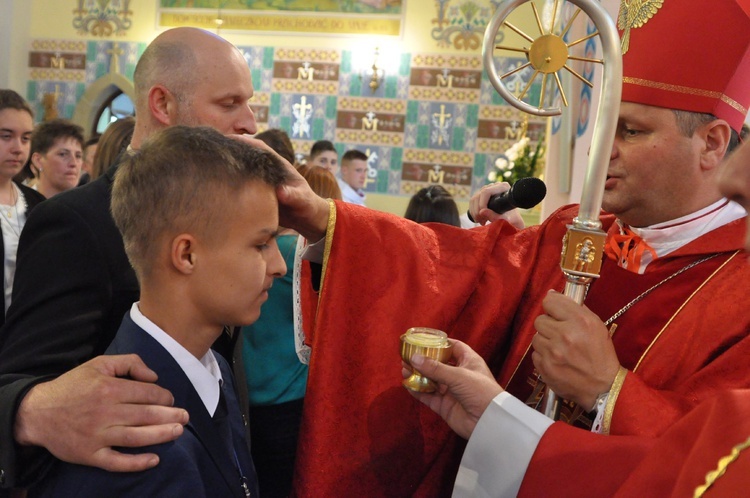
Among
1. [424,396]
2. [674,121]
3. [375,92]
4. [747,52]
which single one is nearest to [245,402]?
[424,396]

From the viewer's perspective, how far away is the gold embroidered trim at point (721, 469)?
856 mm

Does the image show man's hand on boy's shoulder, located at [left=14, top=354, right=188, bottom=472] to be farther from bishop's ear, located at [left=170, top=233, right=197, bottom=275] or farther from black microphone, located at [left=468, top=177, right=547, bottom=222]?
black microphone, located at [left=468, top=177, right=547, bottom=222]

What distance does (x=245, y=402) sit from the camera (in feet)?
6.95

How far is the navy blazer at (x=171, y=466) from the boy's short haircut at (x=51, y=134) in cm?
421

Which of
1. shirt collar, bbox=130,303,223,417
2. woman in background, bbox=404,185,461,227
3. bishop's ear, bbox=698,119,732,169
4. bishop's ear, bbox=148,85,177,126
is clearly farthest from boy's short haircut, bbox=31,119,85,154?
bishop's ear, bbox=698,119,732,169

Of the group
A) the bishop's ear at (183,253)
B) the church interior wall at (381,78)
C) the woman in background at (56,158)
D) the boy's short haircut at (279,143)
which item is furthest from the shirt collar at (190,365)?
the church interior wall at (381,78)

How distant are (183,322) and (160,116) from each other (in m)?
0.71

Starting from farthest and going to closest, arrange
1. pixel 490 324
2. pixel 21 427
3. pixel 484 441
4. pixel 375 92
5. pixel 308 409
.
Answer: pixel 375 92 → pixel 490 324 → pixel 308 409 → pixel 484 441 → pixel 21 427

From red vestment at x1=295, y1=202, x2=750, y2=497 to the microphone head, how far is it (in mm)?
188

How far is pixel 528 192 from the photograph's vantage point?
6.46 ft

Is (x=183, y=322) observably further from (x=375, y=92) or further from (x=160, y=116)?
(x=375, y=92)

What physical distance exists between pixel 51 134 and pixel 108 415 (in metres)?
4.47

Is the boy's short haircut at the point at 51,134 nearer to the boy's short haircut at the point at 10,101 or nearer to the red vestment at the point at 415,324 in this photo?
the boy's short haircut at the point at 10,101

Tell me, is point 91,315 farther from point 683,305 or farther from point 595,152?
point 683,305
